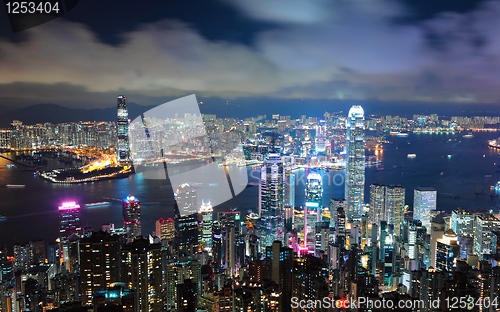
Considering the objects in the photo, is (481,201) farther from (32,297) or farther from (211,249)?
(32,297)

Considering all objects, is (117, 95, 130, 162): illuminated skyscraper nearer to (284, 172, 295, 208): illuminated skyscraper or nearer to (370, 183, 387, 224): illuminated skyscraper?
(284, 172, 295, 208): illuminated skyscraper

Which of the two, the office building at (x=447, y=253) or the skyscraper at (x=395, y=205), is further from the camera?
the skyscraper at (x=395, y=205)

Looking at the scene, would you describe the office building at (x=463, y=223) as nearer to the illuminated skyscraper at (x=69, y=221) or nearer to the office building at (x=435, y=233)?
the office building at (x=435, y=233)

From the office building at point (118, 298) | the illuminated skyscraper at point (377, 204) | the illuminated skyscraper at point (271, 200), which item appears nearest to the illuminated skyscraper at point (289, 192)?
the illuminated skyscraper at point (271, 200)

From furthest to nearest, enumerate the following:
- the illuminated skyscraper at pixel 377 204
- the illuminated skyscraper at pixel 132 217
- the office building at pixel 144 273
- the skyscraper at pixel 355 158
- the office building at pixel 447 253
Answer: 1. the skyscraper at pixel 355 158
2. the illuminated skyscraper at pixel 377 204
3. the illuminated skyscraper at pixel 132 217
4. the office building at pixel 447 253
5. the office building at pixel 144 273

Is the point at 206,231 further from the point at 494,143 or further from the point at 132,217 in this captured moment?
the point at 494,143

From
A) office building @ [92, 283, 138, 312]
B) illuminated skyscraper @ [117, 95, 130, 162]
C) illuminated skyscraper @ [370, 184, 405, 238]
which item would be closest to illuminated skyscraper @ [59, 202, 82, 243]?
illuminated skyscraper @ [117, 95, 130, 162]

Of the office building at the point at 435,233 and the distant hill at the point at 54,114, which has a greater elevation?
the distant hill at the point at 54,114
